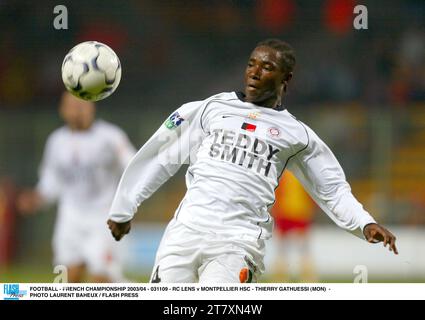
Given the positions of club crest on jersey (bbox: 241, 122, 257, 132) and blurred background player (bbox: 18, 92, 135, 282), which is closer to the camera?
club crest on jersey (bbox: 241, 122, 257, 132)

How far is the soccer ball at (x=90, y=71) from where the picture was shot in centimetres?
539

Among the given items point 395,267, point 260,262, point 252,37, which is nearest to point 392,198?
point 395,267

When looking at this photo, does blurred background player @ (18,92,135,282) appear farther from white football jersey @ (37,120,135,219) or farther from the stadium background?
the stadium background

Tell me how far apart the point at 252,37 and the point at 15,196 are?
11.2 feet

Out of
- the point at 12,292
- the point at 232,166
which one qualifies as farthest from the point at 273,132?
the point at 12,292

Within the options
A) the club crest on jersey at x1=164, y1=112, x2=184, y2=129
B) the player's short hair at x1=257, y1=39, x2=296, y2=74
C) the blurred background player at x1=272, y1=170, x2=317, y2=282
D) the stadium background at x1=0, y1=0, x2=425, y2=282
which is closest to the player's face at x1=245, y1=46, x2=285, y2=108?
the player's short hair at x1=257, y1=39, x2=296, y2=74

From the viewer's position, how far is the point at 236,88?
10078 mm

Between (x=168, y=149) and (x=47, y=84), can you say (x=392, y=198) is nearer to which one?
(x=47, y=84)

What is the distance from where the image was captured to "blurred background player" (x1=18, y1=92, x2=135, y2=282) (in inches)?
321

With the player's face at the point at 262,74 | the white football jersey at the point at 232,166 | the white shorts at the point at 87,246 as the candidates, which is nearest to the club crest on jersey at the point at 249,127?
the white football jersey at the point at 232,166

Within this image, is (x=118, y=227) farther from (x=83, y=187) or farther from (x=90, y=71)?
(x=83, y=187)

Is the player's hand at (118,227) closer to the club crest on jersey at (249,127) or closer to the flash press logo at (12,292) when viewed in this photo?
the club crest on jersey at (249,127)

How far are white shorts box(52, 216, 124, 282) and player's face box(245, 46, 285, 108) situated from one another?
3.31m

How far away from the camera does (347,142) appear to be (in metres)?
10.5
